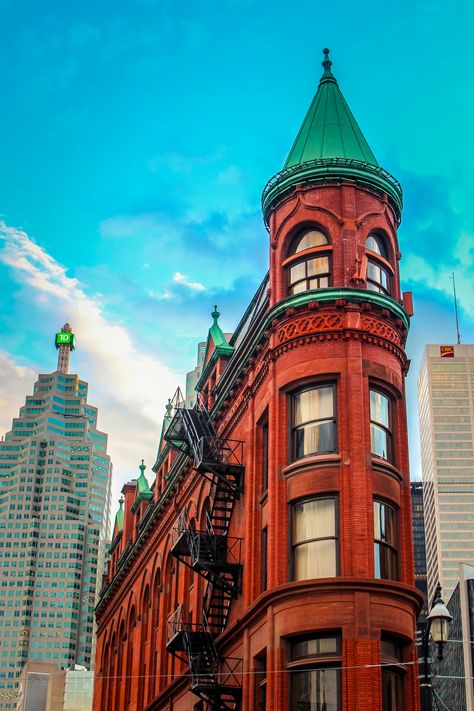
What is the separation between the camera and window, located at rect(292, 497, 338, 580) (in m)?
30.8

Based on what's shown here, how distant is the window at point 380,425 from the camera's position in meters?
33.0

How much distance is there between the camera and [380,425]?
1319 inches

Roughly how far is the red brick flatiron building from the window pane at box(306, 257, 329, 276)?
0.05 meters

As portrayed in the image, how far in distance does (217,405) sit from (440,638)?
20595mm

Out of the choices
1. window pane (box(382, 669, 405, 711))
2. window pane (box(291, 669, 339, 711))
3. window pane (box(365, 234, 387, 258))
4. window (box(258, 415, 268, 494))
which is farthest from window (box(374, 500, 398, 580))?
window pane (box(365, 234, 387, 258))

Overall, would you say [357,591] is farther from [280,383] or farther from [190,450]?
[190,450]

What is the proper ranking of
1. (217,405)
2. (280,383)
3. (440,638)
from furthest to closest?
(217,405), (280,383), (440,638)

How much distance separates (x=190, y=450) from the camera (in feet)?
144

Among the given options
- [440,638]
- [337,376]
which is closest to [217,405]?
[337,376]

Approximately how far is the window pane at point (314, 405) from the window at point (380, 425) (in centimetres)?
138

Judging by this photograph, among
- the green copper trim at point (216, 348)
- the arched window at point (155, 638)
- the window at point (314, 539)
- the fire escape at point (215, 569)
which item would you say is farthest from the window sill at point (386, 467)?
the arched window at point (155, 638)

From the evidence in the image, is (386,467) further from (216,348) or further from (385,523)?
(216,348)

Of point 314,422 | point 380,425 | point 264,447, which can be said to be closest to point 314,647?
point 314,422

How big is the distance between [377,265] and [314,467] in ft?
26.6
